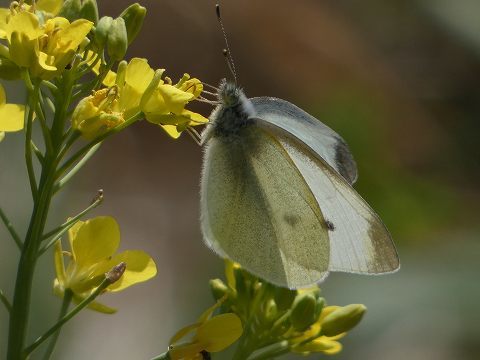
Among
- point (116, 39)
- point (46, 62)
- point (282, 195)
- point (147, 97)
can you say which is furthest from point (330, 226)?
point (46, 62)

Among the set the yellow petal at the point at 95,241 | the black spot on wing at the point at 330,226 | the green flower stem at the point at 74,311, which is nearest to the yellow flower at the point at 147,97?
the yellow petal at the point at 95,241

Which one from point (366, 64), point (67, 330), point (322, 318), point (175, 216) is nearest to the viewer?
point (322, 318)

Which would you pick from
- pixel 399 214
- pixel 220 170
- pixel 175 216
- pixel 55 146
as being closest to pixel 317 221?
pixel 220 170

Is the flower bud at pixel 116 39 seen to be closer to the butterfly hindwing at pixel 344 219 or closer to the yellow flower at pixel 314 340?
the butterfly hindwing at pixel 344 219

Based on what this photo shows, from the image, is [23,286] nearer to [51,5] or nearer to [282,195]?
[51,5]

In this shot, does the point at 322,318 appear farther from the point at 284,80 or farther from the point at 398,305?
the point at 284,80

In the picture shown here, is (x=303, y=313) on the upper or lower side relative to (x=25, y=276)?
lower
